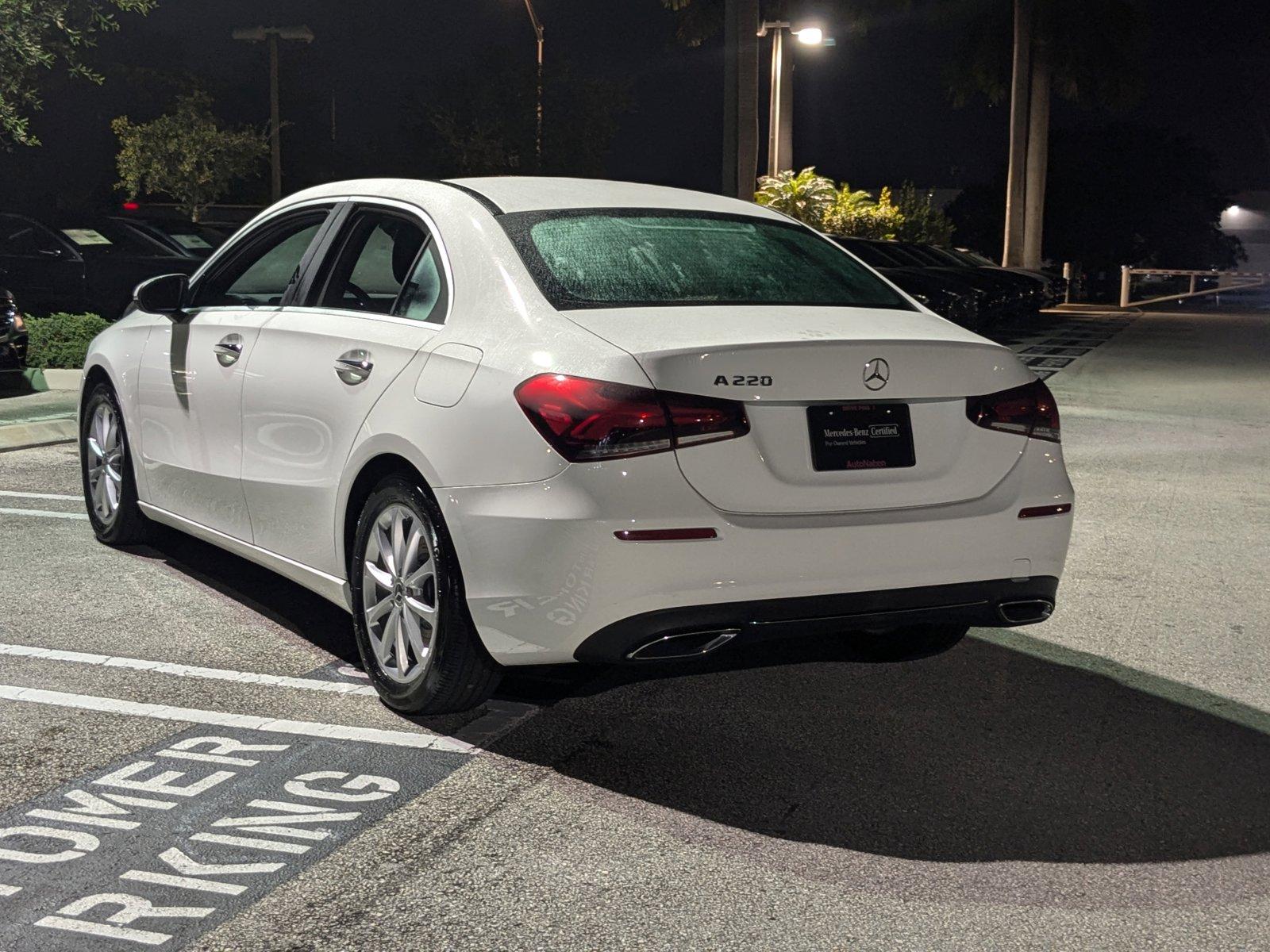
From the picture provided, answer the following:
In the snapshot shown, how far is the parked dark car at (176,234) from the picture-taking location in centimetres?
1956

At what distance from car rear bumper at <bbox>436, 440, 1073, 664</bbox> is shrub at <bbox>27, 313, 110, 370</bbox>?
40.7 feet

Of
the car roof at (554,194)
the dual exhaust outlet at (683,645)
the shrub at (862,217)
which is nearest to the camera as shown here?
the dual exhaust outlet at (683,645)

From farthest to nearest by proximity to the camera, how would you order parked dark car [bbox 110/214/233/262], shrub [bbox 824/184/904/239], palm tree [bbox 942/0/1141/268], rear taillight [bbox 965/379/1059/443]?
palm tree [bbox 942/0/1141/268] < shrub [bbox 824/184/904/239] < parked dark car [bbox 110/214/233/262] < rear taillight [bbox 965/379/1059/443]

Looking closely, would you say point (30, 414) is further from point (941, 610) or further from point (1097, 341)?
point (1097, 341)

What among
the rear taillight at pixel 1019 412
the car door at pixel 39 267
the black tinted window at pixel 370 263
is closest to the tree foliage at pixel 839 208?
the car door at pixel 39 267

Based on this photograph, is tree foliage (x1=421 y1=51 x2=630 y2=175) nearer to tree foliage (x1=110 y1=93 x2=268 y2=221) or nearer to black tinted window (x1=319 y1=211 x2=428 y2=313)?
tree foliage (x1=110 y1=93 x2=268 y2=221)

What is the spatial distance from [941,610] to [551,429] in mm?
1281

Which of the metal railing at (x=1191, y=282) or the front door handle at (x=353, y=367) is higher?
the metal railing at (x=1191, y=282)

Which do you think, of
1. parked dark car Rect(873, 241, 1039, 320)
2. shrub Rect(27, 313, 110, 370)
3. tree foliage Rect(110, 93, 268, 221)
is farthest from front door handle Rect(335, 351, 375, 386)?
tree foliage Rect(110, 93, 268, 221)

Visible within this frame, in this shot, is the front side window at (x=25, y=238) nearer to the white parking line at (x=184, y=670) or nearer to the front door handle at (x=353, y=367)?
the white parking line at (x=184, y=670)

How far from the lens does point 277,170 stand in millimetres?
36312

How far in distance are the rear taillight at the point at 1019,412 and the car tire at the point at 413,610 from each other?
1.60 metres

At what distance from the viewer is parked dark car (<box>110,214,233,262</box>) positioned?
19562 mm

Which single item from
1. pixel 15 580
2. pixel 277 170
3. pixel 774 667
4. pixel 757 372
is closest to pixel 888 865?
pixel 757 372
